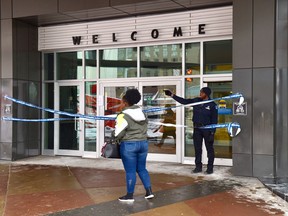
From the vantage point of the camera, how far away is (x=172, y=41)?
9.49 m

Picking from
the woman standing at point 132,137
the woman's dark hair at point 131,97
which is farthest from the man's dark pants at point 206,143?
the woman's dark hair at point 131,97

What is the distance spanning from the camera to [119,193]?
21.7ft

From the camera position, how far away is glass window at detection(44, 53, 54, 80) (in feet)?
36.6

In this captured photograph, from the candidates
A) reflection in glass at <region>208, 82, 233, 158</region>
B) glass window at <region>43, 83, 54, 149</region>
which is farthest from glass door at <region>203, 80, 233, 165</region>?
glass window at <region>43, 83, 54, 149</region>

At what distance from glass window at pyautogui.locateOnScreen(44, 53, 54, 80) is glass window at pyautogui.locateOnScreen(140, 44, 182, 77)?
9.40 ft

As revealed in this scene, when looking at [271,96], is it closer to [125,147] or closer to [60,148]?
[125,147]

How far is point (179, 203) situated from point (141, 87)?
14.6ft

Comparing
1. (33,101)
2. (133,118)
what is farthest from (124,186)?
(33,101)

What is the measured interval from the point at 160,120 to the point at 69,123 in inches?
113

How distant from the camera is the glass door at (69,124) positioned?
10.8 metres

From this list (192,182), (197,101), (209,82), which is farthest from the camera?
(209,82)

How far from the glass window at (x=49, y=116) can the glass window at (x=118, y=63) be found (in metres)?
1.80

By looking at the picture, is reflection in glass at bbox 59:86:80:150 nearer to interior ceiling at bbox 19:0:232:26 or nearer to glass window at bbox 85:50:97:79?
glass window at bbox 85:50:97:79

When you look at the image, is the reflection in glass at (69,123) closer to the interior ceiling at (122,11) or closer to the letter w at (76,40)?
the letter w at (76,40)
